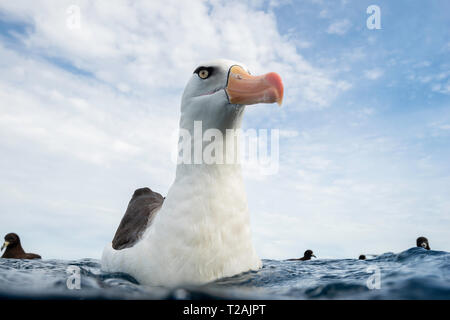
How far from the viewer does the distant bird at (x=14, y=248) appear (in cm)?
1222

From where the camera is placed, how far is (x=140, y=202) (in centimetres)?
637

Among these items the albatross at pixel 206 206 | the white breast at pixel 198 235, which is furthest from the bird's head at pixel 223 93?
the white breast at pixel 198 235

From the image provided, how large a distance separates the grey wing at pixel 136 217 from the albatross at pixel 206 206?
1.37 feet

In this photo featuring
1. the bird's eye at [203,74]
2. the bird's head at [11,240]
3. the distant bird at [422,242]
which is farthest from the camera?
the distant bird at [422,242]

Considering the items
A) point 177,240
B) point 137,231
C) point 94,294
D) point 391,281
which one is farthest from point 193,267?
point 391,281

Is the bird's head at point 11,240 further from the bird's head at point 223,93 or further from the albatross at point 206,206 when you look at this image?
the bird's head at point 223,93

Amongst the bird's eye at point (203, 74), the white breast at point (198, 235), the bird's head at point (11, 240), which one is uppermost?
the bird's eye at point (203, 74)

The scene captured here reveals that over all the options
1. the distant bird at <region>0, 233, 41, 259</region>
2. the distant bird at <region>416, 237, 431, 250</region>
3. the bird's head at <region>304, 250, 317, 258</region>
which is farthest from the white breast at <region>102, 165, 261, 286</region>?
the bird's head at <region>304, 250, 317, 258</region>

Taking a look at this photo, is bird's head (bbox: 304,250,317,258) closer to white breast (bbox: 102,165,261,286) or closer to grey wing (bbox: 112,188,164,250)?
grey wing (bbox: 112,188,164,250)

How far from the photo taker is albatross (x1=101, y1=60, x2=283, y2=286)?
3963 mm

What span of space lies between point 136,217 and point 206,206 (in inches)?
80.0
